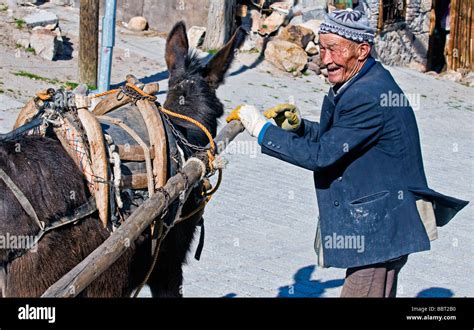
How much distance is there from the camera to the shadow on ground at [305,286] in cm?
612

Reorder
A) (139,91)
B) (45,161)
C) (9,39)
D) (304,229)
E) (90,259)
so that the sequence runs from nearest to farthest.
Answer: (90,259)
(45,161)
(139,91)
(304,229)
(9,39)

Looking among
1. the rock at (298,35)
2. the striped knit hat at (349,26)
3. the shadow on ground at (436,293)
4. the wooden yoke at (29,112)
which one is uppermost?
the striped knit hat at (349,26)

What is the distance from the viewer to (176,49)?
5.15m

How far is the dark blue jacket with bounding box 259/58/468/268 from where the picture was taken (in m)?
3.81

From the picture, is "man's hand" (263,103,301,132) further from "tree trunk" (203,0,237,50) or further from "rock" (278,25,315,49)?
"rock" (278,25,315,49)

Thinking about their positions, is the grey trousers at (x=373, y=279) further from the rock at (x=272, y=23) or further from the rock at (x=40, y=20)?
the rock at (x=272, y=23)

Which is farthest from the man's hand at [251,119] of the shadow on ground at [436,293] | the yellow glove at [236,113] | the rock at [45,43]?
the rock at [45,43]

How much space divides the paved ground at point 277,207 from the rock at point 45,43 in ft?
0.79

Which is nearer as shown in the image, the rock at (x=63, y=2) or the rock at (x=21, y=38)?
the rock at (x=21, y=38)

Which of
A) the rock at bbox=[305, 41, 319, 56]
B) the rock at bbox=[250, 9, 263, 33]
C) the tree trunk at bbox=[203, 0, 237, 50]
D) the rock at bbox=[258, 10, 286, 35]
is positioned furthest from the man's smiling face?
the rock at bbox=[250, 9, 263, 33]

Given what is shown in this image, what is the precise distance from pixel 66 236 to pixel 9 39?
9134mm

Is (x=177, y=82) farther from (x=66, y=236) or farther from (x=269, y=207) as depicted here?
(x=269, y=207)

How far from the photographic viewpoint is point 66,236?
147 inches
